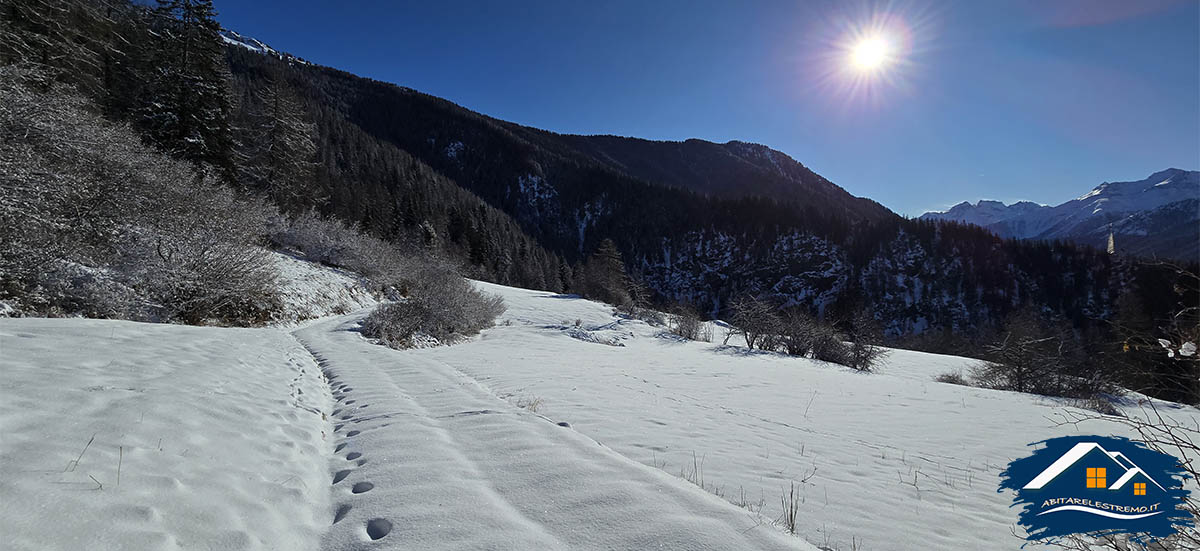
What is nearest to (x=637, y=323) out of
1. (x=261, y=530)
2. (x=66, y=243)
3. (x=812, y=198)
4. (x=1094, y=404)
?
(x=1094, y=404)

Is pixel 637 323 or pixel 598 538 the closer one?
pixel 598 538

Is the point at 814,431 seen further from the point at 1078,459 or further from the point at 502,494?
the point at 502,494

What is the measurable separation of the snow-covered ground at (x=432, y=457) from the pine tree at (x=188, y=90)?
60.6ft

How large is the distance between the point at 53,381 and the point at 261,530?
3084 mm

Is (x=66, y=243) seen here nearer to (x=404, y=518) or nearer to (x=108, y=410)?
(x=108, y=410)

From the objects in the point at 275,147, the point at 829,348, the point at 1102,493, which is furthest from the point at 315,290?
the point at 829,348

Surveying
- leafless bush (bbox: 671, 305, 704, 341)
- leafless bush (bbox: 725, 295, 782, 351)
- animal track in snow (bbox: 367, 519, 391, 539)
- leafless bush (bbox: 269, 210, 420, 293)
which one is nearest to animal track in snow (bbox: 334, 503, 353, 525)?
animal track in snow (bbox: 367, 519, 391, 539)

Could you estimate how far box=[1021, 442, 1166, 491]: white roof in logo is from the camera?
3.72 metres

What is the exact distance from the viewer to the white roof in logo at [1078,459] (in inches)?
146

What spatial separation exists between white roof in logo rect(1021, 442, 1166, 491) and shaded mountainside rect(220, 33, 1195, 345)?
50733 millimetres

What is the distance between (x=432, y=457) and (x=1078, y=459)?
249 inches

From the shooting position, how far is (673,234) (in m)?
138

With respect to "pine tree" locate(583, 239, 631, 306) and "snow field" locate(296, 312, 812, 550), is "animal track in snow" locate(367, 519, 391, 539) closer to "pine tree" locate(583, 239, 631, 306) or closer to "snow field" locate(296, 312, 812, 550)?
"snow field" locate(296, 312, 812, 550)

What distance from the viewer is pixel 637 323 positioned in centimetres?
2358
